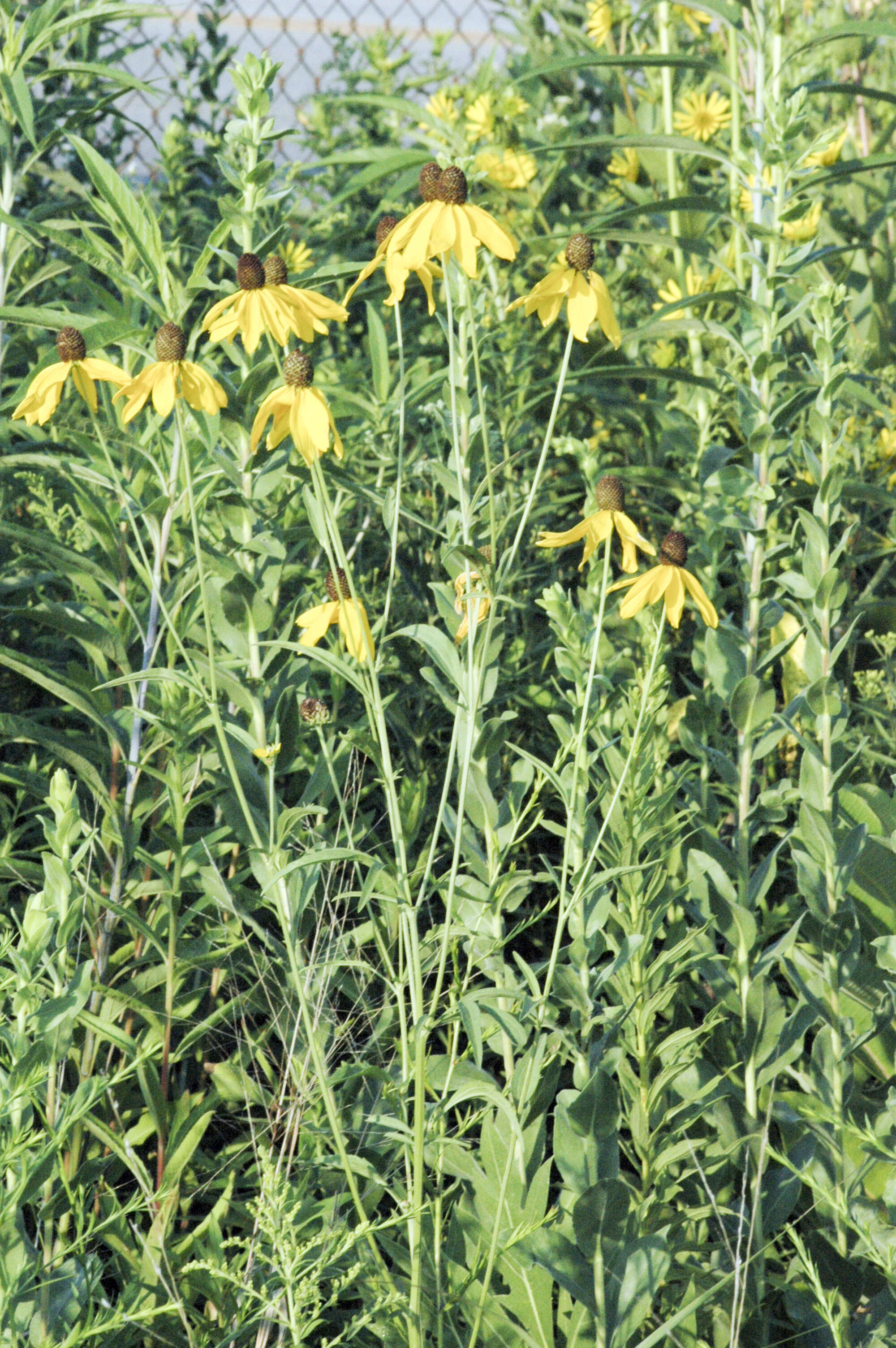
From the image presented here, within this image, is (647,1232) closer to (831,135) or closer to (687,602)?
(687,602)

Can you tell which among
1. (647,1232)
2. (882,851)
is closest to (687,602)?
(882,851)

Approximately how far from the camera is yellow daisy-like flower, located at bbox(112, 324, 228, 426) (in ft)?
3.37

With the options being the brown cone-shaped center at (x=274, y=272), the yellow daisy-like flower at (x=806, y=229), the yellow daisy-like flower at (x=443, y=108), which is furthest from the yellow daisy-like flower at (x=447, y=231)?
the yellow daisy-like flower at (x=443, y=108)

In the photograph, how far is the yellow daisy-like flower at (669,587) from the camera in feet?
3.70

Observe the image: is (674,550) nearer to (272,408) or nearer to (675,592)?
(675,592)

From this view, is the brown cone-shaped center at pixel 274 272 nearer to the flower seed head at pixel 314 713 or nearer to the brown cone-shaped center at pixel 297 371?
the brown cone-shaped center at pixel 297 371

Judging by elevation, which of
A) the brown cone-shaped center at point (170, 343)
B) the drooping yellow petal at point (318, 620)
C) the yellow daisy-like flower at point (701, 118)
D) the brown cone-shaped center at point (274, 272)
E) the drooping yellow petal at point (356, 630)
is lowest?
the drooping yellow petal at point (318, 620)

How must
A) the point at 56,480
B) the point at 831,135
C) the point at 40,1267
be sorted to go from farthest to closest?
the point at 56,480, the point at 831,135, the point at 40,1267

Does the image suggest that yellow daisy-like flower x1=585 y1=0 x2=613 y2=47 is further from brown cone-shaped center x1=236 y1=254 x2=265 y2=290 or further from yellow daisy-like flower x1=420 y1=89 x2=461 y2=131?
brown cone-shaped center x1=236 y1=254 x2=265 y2=290

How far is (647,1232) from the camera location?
1.15 meters

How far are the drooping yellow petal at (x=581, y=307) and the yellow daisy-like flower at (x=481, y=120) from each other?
1449 mm

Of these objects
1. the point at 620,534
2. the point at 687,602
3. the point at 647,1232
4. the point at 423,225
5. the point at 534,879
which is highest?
the point at 423,225

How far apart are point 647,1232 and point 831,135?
1.17 m

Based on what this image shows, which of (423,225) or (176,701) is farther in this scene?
(176,701)
